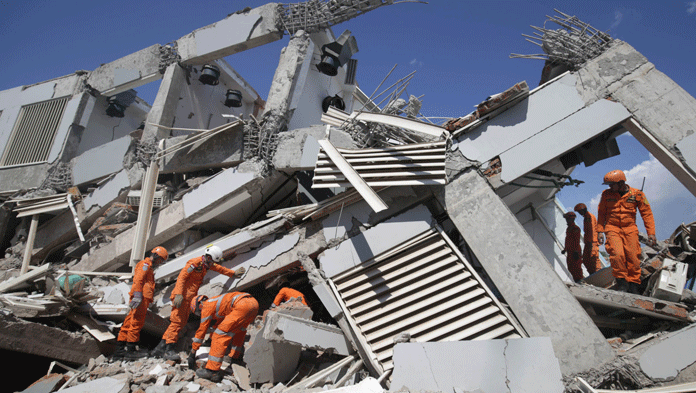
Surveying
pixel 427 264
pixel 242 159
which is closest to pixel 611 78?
pixel 427 264

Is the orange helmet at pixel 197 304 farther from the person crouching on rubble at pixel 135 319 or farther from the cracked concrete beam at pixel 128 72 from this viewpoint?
the cracked concrete beam at pixel 128 72

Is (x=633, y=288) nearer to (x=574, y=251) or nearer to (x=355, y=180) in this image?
(x=574, y=251)

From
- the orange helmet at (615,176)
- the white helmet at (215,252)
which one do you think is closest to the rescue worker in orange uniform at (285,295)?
the white helmet at (215,252)

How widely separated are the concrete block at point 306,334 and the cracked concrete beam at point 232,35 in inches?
230

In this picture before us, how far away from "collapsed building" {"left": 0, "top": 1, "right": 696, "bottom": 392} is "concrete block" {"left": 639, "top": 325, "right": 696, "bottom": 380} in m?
0.02

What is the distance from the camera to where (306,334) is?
14.1 ft

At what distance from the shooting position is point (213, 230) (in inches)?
282

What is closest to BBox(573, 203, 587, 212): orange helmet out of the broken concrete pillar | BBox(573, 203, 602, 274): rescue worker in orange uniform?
BBox(573, 203, 602, 274): rescue worker in orange uniform

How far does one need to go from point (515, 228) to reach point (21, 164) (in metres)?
11.0

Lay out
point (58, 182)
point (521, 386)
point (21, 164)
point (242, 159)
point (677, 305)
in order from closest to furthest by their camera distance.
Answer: point (521, 386) < point (677, 305) < point (242, 159) < point (58, 182) < point (21, 164)

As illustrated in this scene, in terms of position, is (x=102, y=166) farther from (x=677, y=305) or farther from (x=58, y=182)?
(x=677, y=305)

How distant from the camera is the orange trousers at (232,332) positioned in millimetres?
4199

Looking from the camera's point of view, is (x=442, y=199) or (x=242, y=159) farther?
(x=242, y=159)

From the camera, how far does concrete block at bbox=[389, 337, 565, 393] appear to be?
2998mm
